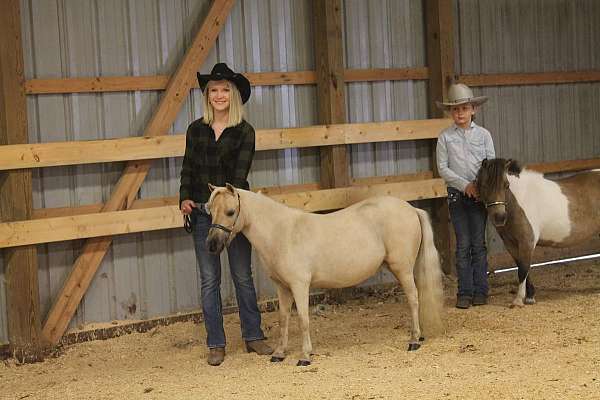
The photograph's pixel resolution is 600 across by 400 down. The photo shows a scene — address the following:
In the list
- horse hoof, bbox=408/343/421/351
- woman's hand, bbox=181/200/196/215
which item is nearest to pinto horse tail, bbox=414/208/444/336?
horse hoof, bbox=408/343/421/351

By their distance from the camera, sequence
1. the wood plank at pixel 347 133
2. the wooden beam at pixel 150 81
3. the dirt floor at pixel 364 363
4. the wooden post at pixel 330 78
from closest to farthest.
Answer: the dirt floor at pixel 364 363 → the wooden beam at pixel 150 81 → the wood plank at pixel 347 133 → the wooden post at pixel 330 78

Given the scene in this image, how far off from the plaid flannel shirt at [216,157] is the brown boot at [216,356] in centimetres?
95

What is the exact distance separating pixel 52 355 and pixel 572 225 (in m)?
4.06

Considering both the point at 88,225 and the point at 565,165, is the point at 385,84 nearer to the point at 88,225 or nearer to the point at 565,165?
the point at 565,165

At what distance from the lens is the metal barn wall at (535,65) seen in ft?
27.8

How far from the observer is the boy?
6.56 m

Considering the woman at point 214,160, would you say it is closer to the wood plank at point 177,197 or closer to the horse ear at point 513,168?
the wood plank at point 177,197

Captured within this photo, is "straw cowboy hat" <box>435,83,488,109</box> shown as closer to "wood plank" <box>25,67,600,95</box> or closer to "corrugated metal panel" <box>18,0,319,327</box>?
"wood plank" <box>25,67,600,95</box>

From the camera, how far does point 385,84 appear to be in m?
7.87

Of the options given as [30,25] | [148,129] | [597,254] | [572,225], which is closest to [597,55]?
[597,254]

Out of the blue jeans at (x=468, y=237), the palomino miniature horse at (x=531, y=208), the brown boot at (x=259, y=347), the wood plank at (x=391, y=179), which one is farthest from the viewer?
the wood plank at (x=391, y=179)

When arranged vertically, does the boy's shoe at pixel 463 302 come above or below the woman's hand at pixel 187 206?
below

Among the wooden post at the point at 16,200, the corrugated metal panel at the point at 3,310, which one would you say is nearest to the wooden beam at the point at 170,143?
the wooden post at the point at 16,200

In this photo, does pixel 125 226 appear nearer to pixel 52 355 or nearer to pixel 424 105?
pixel 52 355
